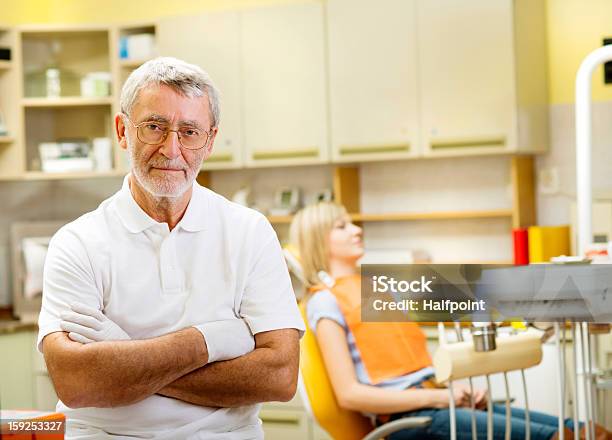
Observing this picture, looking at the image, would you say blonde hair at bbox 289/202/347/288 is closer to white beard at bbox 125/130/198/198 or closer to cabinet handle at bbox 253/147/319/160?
white beard at bbox 125/130/198/198

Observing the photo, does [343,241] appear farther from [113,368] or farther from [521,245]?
[113,368]

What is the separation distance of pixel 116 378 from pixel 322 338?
2.66 feet

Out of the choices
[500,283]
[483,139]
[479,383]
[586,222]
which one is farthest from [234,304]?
[483,139]

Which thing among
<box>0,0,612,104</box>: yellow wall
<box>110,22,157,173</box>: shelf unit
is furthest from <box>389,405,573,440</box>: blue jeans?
<box>110,22,157,173</box>: shelf unit

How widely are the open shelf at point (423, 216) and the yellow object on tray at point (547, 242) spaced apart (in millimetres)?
209

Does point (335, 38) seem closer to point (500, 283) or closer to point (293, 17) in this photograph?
point (293, 17)

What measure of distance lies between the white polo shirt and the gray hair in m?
0.14

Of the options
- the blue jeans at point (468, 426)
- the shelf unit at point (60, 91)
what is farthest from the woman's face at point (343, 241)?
the shelf unit at point (60, 91)

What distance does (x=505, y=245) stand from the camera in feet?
10.1

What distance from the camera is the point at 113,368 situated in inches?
45.3

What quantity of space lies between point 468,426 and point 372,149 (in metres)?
1.33

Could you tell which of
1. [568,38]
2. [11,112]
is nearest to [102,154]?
[11,112]

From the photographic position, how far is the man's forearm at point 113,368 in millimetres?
1150

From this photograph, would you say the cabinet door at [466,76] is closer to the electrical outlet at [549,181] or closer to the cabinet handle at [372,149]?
the cabinet handle at [372,149]
